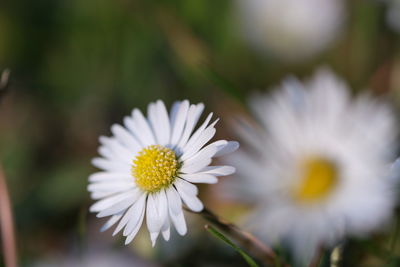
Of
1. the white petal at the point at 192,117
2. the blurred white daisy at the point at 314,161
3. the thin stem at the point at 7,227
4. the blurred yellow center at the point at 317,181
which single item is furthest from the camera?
the blurred yellow center at the point at 317,181

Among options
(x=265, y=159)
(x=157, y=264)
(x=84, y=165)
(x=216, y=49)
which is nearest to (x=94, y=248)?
(x=157, y=264)

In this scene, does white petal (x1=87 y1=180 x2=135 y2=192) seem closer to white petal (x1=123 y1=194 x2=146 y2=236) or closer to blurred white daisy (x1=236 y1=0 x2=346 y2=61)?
white petal (x1=123 y1=194 x2=146 y2=236)

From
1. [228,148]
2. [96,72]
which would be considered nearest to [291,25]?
[96,72]

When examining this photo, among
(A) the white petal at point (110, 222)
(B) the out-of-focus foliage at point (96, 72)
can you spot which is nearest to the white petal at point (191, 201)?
(A) the white petal at point (110, 222)

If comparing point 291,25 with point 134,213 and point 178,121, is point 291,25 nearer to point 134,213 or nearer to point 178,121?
point 178,121

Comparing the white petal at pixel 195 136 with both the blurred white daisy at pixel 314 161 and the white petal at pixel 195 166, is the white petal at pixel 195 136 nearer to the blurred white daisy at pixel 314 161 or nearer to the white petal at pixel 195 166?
the white petal at pixel 195 166
